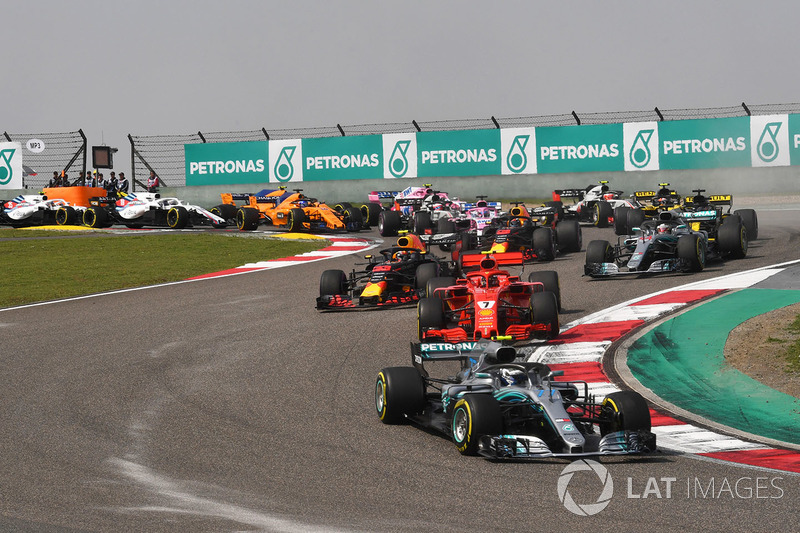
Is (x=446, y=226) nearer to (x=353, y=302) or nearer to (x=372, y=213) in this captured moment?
(x=372, y=213)

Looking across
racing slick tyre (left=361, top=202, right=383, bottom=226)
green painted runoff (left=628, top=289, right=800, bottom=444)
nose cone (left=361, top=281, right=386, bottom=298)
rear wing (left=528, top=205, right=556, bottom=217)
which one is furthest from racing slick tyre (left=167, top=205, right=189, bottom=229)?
green painted runoff (left=628, top=289, right=800, bottom=444)

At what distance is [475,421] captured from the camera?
27.1ft

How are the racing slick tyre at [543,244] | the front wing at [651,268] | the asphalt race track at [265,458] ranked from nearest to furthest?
the asphalt race track at [265,458]
the front wing at [651,268]
the racing slick tyre at [543,244]

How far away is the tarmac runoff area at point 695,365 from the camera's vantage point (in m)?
8.88

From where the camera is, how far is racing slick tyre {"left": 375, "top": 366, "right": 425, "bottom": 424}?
9422 mm

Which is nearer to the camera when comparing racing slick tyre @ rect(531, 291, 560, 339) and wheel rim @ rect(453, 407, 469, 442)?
wheel rim @ rect(453, 407, 469, 442)

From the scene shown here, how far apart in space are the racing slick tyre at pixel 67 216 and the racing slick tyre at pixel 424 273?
75.9ft

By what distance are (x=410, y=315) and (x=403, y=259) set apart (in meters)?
2.14

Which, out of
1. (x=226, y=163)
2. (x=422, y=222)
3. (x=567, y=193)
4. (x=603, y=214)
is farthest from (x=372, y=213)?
(x=226, y=163)

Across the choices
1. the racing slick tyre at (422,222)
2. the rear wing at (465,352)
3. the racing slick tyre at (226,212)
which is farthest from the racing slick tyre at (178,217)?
the rear wing at (465,352)

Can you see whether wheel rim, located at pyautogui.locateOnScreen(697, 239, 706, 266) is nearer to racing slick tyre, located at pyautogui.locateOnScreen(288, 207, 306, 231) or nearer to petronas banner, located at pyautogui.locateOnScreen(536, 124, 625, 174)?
racing slick tyre, located at pyautogui.locateOnScreen(288, 207, 306, 231)

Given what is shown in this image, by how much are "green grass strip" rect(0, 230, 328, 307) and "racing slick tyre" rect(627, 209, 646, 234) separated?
28.3 ft

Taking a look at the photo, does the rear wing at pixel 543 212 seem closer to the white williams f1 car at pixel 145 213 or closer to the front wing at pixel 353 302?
the front wing at pixel 353 302

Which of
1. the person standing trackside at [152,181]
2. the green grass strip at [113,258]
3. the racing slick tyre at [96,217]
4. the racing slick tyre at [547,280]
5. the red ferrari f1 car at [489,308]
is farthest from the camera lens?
the person standing trackside at [152,181]
